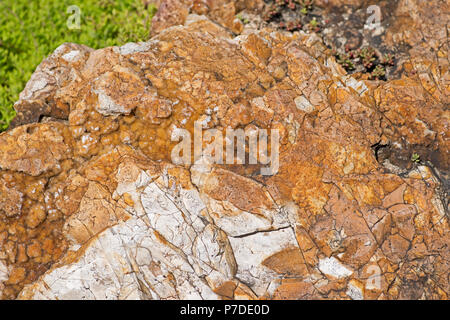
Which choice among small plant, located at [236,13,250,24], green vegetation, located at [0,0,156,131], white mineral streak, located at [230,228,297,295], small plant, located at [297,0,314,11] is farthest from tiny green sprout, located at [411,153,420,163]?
green vegetation, located at [0,0,156,131]

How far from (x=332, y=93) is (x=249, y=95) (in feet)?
4.23

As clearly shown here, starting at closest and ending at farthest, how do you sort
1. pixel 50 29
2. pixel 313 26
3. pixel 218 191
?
pixel 218 191
pixel 313 26
pixel 50 29

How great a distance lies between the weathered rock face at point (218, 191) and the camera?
204 inches

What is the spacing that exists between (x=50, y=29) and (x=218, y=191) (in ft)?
19.6

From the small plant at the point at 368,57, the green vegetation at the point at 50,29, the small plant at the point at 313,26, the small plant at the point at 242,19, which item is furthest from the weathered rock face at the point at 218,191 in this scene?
the green vegetation at the point at 50,29

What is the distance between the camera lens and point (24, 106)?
6.39 metres

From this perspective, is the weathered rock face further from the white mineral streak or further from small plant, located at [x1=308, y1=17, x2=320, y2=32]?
small plant, located at [x1=308, y1=17, x2=320, y2=32]

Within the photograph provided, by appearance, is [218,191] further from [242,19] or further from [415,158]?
[242,19]

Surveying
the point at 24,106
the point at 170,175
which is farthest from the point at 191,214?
the point at 24,106

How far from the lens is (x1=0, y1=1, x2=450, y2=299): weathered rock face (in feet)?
17.0
